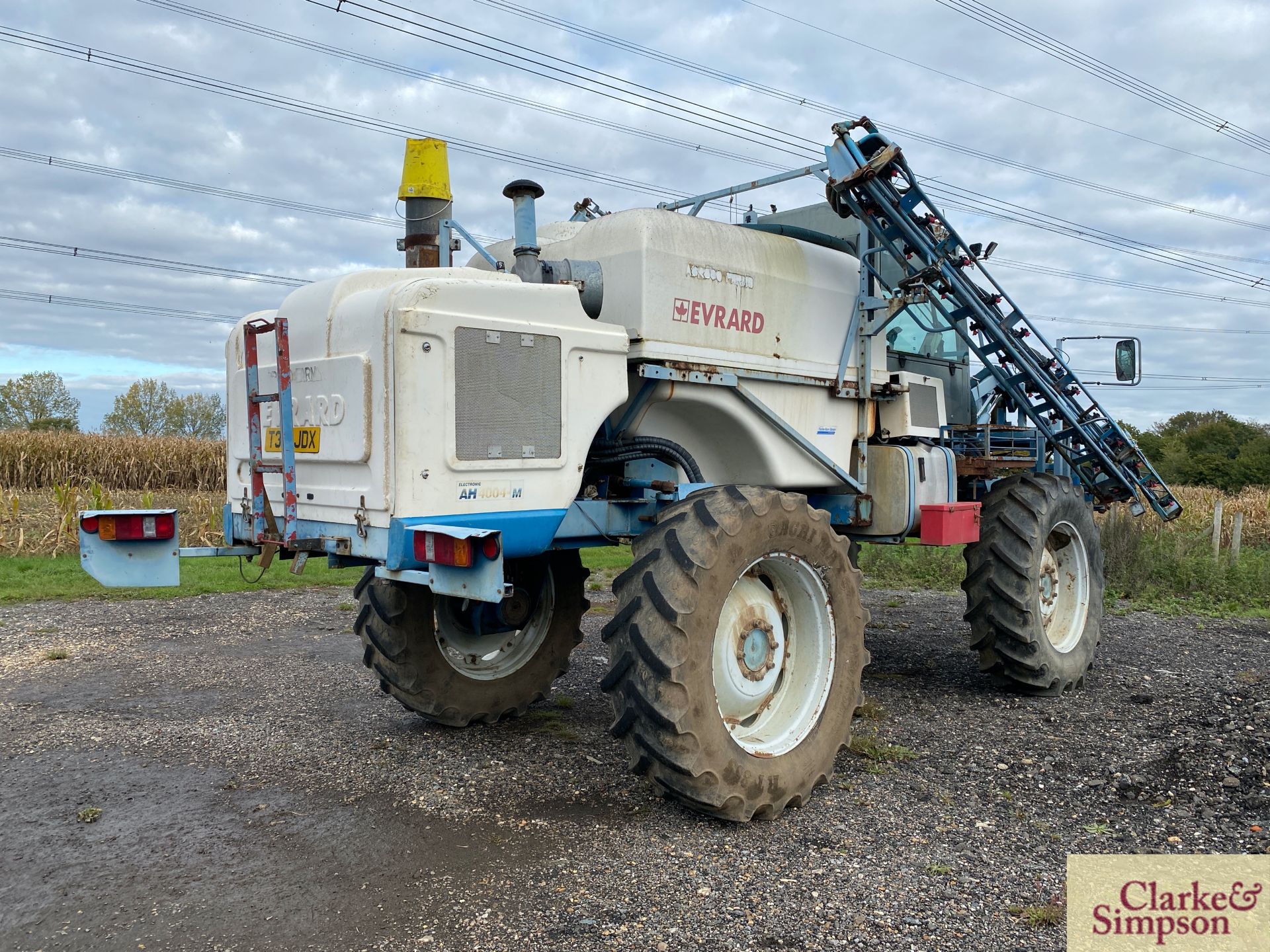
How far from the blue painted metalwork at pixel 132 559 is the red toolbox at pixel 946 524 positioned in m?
4.22

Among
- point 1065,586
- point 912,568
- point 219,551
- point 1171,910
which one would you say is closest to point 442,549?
point 219,551

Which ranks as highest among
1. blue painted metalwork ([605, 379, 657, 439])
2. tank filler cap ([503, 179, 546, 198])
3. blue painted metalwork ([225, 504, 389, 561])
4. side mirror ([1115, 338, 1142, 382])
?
tank filler cap ([503, 179, 546, 198])

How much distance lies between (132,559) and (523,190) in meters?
2.66

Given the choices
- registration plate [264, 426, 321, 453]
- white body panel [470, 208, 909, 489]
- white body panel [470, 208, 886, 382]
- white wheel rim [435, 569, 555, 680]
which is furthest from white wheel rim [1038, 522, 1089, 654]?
registration plate [264, 426, 321, 453]

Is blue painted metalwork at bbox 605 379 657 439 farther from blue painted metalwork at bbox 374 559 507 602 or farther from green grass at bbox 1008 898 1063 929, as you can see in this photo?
green grass at bbox 1008 898 1063 929

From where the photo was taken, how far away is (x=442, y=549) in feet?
12.4

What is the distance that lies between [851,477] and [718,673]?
2.06m

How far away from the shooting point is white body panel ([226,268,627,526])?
3936 millimetres

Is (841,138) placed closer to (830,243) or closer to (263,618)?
(830,243)

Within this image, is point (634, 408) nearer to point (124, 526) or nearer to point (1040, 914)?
point (124, 526)

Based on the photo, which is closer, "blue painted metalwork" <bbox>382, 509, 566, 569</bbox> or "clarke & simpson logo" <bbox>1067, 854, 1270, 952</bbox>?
"clarke & simpson logo" <bbox>1067, 854, 1270, 952</bbox>

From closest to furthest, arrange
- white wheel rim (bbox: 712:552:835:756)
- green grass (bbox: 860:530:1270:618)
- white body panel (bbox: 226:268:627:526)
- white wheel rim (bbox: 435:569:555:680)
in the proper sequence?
white body panel (bbox: 226:268:627:526) → white wheel rim (bbox: 712:552:835:756) → white wheel rim (bbox: 435:569:555:680) → green grass (bbox: 860:530:1270:618)

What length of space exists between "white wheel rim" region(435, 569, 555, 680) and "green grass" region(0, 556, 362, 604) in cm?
504

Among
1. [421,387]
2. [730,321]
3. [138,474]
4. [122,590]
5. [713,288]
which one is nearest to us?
[421,387]
